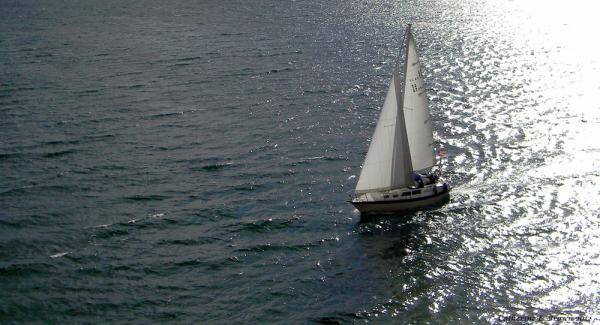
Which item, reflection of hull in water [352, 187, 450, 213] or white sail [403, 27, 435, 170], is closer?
white sail [403, 27, 435, 170]

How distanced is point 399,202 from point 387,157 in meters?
4.85

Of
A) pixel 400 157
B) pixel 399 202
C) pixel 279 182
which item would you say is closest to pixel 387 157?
pixel 400 157

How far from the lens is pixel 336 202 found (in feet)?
235

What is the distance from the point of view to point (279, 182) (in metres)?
75.5

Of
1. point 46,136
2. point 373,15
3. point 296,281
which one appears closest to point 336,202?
point 296,281

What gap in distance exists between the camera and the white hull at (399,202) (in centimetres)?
6819

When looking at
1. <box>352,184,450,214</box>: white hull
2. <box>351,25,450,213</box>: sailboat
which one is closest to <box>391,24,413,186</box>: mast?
<box>351,25,450,213</box>: sailboat

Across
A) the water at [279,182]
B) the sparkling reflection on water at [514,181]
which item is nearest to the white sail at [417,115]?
the water at [279,182]

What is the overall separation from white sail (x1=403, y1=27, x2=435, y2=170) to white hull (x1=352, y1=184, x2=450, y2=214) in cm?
418

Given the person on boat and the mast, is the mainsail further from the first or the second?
the person on boat

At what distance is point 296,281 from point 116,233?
1923 centimetres

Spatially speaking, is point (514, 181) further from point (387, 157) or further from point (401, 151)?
point (387, 157)

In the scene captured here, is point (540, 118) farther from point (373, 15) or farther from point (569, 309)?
point (373, 15)

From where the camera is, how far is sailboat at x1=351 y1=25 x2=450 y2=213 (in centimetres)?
6831
